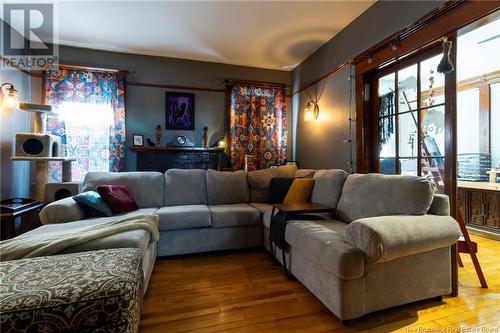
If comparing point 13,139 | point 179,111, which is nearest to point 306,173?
point 179,111

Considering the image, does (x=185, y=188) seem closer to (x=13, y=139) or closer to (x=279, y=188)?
(x=279, y=188)

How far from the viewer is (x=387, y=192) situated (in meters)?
1.84

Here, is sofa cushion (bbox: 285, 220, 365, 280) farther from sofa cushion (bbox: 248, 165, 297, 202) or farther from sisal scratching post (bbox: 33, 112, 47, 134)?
sisal scratching post (bbox: 33, 112, 47, 134)

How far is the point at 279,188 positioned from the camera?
297cm

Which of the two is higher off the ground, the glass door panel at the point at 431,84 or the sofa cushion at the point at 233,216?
the glass door panel at the point at 431,84

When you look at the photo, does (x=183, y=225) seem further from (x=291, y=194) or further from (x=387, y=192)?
(x=387, y=192)

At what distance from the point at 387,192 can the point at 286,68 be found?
334cm

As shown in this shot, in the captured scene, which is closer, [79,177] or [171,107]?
[79,177]

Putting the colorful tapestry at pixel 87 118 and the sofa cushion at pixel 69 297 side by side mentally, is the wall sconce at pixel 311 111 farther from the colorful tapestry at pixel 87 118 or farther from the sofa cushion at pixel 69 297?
the sofa cushion at pixel 69 297

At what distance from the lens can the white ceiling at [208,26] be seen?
2.63 m

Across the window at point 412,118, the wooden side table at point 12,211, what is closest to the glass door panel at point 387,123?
the window at point 412,118

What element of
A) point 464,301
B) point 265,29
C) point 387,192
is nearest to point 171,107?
point 265,29

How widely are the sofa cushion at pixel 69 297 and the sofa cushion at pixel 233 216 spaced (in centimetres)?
138

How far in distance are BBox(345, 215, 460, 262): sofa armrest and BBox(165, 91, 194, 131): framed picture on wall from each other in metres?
3.27
